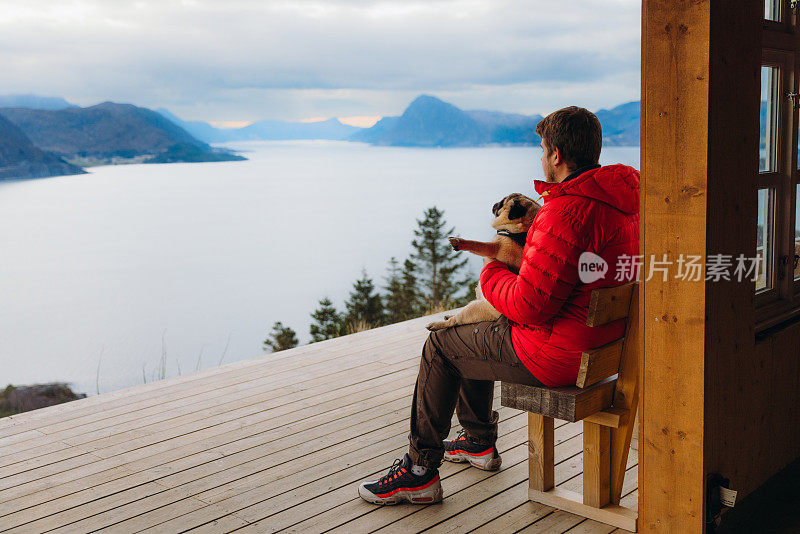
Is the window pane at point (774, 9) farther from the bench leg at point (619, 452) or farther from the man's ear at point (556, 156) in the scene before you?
the bench leg at point (619, 452)

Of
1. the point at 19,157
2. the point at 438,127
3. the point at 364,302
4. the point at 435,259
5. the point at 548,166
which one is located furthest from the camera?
the point at 438,127

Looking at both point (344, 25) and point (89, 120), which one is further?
point (344, 25)

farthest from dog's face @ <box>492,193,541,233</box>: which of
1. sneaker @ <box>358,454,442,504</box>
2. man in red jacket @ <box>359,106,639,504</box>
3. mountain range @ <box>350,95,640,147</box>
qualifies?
mountain range @ <box>350,95,640,147</box>

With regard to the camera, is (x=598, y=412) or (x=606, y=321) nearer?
(x=606, y=321)

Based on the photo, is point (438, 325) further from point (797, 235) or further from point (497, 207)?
point (797, 235)

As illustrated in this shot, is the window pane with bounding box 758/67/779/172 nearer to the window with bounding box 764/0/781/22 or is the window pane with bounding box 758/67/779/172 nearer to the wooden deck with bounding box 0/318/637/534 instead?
the window with bounding box 764/0/781/22

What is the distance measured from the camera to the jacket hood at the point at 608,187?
2053 millimetres

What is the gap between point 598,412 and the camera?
7.47 feet

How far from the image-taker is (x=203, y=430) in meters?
3.33

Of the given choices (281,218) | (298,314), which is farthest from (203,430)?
(281,218)

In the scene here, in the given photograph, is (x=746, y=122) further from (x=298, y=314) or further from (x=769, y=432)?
(x=298, y=314)

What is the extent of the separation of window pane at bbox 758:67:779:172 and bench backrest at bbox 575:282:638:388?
68cm

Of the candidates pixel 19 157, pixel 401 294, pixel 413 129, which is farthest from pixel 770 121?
pixel 413 129

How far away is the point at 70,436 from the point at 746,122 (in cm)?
305
